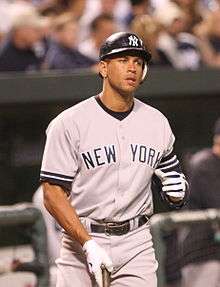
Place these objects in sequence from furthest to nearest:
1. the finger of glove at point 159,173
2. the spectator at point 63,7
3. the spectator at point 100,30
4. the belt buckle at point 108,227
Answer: the spectator at point 63,7 < the spectator at point 100,30 < the finger of glove at point 159,173 < the belt buckle at point 108,227

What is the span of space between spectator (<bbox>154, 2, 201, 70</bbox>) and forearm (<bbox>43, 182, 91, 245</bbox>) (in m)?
4.76

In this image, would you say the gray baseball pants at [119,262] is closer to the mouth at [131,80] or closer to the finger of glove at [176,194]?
the finger of glove at [176,194]

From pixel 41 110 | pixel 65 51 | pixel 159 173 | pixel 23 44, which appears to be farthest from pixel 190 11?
pixel 159 173

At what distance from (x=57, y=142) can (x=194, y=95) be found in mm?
3904

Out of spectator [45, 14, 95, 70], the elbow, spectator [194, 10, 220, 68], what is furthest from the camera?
spectator [194, 10, 220, 68]

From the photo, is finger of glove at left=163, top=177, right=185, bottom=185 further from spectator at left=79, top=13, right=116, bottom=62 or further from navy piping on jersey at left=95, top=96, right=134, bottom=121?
spectator at left=79, top=13, right=116, bottom=62

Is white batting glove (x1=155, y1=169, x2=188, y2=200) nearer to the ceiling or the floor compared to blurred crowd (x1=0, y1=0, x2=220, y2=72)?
nearer to the floor

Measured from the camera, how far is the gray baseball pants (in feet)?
15.7

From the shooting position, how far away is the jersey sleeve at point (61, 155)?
4.67 meters

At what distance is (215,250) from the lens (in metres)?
6.89

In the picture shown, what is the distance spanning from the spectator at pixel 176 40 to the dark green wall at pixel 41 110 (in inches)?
38.4

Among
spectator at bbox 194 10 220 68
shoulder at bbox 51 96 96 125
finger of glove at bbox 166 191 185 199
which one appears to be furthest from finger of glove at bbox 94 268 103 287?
spectator at bbox 194 10 220 68

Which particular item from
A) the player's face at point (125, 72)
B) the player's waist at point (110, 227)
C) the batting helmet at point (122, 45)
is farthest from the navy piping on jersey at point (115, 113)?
the player's waist at point (110, 227)

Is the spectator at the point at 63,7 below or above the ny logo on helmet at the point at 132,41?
above
